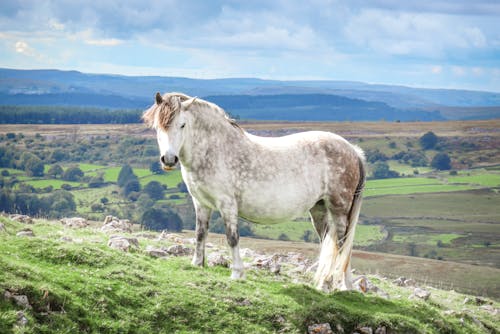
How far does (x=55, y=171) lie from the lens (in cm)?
12244

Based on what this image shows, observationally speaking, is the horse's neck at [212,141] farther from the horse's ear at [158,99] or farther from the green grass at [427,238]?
the green grass at [427,238]

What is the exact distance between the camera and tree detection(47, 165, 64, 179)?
399 feet

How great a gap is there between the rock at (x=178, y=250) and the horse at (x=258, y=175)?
4.94 feet

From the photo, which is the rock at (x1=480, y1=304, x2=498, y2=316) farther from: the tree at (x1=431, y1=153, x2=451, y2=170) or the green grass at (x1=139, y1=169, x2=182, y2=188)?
the tree at (x1=431, y1=153, x2=451, y2=170)

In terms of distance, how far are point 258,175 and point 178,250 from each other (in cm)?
347

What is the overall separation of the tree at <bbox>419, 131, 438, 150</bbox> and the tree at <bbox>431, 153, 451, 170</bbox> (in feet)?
28.9

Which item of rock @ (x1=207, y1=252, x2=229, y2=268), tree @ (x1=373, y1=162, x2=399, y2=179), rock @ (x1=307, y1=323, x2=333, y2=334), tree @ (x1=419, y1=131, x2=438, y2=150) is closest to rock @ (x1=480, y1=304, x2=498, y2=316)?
rock @ (x1=307, y1=323, x2=333, y2=334)

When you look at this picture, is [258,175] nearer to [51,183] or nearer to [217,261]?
[217,261]

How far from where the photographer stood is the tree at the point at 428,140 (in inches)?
5822

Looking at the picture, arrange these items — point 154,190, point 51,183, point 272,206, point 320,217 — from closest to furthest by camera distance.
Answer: point 272,206 < point 320,217 < point 154,190 < point 51,183

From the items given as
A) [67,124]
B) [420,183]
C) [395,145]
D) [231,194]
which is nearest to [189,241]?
[231,194]

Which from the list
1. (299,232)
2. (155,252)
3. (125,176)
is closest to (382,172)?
(299,232)

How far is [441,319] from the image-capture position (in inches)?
599

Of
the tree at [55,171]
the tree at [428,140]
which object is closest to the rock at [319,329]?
the tree at [55,171]
